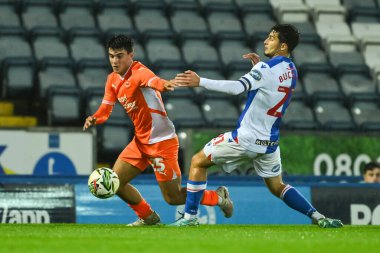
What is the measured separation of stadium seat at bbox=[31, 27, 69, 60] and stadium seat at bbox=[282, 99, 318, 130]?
3396 millimetres

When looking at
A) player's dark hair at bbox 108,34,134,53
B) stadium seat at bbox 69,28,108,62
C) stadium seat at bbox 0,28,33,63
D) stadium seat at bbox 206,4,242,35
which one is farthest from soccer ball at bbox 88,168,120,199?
stadium seat at bbox 206,4,242,35

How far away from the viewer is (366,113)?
1609 centimetres

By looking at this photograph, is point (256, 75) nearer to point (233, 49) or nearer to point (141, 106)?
point (141, 106)

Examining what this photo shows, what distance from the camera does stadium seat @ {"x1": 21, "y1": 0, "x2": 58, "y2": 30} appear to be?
16.2 meters

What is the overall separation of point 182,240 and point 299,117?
8.30 meters

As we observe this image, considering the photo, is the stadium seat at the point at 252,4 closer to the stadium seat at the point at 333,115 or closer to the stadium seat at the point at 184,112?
the stadium seat at the point at 333,115

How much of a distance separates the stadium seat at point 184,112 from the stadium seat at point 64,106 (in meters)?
1.31

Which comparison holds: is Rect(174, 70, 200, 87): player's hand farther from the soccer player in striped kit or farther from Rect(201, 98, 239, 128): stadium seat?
Rect(201, 98, 239, 128): stadium seat

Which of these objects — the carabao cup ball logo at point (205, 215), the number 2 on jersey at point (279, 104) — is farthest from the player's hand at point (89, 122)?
the carabao cup ball logo at point (205, 215)

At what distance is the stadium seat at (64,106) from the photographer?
561 inches

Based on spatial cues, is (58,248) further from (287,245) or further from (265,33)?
(265,33)

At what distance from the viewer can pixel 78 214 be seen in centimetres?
1162

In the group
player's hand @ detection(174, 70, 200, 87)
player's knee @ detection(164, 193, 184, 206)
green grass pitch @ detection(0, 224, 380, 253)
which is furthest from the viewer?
player's knee @ detection(164, 193, 184, 206)

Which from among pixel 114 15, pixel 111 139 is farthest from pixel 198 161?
pixel 114 15
